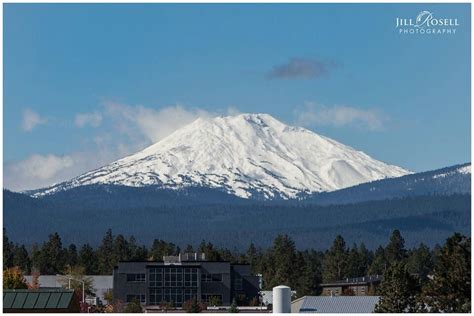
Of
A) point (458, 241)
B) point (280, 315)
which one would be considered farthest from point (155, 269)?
point (280, 315)

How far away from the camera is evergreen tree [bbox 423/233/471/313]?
46281mm

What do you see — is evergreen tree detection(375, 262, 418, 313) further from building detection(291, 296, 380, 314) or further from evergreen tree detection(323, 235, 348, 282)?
evergreen tree detection(323, 235, 348, 282)

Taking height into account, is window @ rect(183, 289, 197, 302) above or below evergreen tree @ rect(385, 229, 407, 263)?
below

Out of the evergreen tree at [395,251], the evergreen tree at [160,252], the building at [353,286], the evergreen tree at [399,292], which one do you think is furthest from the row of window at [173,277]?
the evergreen tree at [399,292]

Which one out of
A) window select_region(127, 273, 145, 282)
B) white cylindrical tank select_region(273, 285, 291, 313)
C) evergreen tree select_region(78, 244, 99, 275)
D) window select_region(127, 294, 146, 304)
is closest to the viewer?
white cylindrical tank select_region(273, 285, 291, 313)

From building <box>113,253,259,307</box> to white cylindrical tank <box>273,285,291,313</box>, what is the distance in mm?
Result: 82162

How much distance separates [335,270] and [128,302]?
36055 millimetres

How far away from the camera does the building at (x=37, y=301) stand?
134ft

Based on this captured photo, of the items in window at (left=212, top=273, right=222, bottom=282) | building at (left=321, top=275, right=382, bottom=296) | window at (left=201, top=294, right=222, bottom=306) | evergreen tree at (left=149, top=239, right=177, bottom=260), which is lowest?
window at (left=201, top=294, right=222, bottom=306)

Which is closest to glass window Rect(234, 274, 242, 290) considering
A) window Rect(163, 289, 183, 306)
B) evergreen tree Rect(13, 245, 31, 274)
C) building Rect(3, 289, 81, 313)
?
window Rect(163, 289, 183, 306)

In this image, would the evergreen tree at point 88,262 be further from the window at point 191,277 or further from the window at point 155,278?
the window at point 191,277

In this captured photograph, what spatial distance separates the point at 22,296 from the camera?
42.0m

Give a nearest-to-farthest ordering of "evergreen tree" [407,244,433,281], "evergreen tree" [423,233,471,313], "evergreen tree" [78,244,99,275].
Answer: "evergreen tree" [423,233,471,313] < "evergreen tree" [78,244,99,275] < "evergreen tree" [407,244,433,281]

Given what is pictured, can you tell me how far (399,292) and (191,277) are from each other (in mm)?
61268
